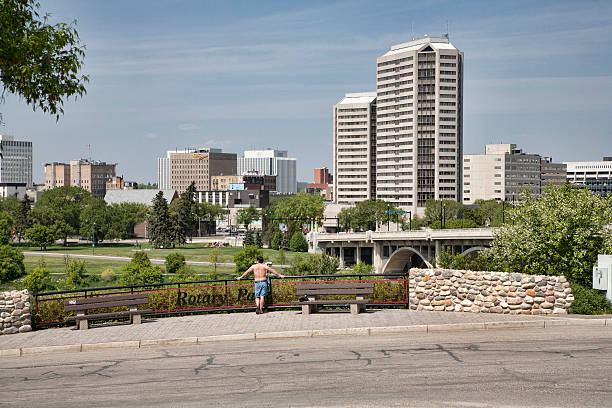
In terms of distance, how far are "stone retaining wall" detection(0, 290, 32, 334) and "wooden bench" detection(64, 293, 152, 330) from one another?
1.12 metres

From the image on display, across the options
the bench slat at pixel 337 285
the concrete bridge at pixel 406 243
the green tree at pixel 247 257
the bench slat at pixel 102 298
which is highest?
the bench slat at pixel 337 285

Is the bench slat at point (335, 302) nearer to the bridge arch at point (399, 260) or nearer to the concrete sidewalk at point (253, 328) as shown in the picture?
the concrete sidewalk at point (253, 328)

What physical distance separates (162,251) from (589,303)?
416 ft

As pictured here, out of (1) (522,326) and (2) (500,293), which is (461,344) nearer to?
(1) (522,326)

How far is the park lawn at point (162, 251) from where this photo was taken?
126938 millimetres

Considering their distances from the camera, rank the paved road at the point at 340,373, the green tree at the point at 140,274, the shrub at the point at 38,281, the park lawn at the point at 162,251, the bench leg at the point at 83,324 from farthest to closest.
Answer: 1. the park lawn at the point at 162,251
2. the green tree at the point at 140,274
3. the shrub at the point at 38,281
4. the bench leg at the point at 83,324
5. the paved road at the point at 340,373

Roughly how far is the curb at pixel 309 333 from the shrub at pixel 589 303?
3.79 ft

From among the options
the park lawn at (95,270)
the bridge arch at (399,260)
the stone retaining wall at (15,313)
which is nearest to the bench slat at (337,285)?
the stone retaining wall at (15,313)

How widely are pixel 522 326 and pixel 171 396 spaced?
32.5 ft

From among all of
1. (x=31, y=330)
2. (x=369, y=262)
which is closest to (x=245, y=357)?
(x=31, y=330)

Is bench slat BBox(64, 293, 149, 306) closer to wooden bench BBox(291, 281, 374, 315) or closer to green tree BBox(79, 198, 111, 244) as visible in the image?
wooden bench BBox(291, 281, 374, 315)

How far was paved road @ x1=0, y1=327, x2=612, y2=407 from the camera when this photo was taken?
36.8 feet

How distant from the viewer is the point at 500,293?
1895cm

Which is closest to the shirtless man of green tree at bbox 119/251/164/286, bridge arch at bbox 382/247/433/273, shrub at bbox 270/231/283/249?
green tree at bbox 119/251/164/286
